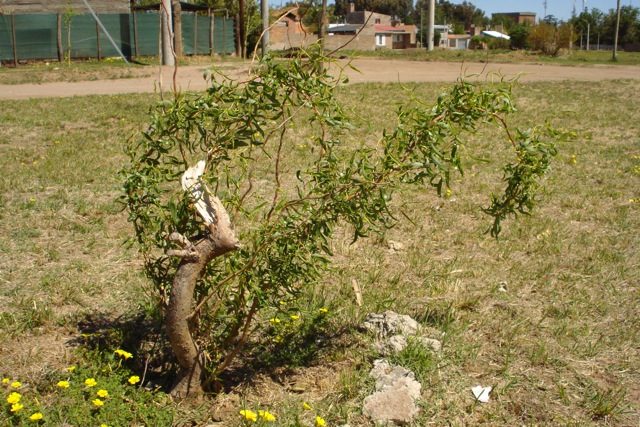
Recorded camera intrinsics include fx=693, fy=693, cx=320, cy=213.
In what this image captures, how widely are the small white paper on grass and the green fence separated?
20.7 metres

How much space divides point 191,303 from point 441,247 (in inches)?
103

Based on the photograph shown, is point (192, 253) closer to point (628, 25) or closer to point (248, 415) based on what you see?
point (248, 415)

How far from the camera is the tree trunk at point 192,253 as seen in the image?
286cm

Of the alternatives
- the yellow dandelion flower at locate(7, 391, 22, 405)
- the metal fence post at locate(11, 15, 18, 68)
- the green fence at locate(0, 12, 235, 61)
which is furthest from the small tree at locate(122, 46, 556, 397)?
the metal fence post at locate(11, 15, 18, 68)

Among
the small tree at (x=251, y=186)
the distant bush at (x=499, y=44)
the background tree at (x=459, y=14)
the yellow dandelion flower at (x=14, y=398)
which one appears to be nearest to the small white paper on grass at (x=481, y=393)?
the small tree at (x=251, y=186)

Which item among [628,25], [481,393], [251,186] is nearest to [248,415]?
[251,186]

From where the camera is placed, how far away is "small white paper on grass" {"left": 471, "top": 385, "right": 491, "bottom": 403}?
10.3ft

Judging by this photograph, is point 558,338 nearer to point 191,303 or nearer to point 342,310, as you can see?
point 342,310

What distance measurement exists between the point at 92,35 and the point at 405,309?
76.3ft

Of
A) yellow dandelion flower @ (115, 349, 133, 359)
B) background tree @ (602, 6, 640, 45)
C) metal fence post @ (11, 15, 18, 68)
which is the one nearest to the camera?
yellow dandelion flower @ (115, 349, 133, 359)

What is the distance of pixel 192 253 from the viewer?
9.43 ft

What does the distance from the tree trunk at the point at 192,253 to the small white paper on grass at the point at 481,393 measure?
4.24ft

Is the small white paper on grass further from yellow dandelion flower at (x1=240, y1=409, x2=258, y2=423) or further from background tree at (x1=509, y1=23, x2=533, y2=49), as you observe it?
background tree at (x1=509, y1=23, x2=533, y2=49)

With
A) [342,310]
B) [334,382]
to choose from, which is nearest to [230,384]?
[334,382]
